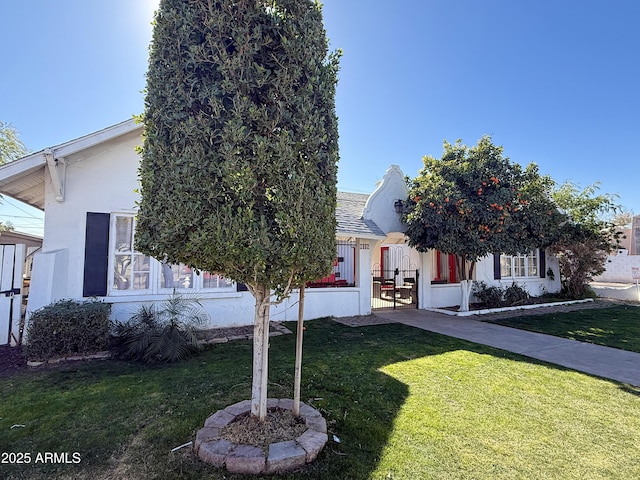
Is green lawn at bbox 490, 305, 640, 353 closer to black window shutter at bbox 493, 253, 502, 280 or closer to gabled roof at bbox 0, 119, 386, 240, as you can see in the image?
black window shutter at bbox 493, 253, 502, 280

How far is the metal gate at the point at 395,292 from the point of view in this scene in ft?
40.8

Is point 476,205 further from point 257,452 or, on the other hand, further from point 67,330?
point 67,330

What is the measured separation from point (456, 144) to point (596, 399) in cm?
863

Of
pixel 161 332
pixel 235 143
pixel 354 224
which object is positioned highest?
pixel 354 224

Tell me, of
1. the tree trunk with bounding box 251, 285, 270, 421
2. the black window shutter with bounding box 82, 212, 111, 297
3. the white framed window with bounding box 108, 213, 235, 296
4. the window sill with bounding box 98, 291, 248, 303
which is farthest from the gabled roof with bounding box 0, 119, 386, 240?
the tree trunk with bounding box 251, 285, 270, 421

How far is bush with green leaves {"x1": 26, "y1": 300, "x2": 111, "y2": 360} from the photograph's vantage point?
18.3 ft

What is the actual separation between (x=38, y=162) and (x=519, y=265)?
55.8ft

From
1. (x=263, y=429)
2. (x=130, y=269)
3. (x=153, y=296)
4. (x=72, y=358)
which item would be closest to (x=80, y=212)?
(x=130, y=269)

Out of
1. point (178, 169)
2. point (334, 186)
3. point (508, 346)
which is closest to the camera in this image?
point (178, 169)

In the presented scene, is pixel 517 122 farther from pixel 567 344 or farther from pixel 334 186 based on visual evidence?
pixel 334 186

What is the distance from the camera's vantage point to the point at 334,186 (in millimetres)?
3166

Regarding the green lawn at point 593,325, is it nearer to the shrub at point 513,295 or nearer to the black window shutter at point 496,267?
the shrub at point 513,295

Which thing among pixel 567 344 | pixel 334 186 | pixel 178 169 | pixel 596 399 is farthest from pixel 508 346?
pixel 178 169

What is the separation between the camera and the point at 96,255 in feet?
22.7
